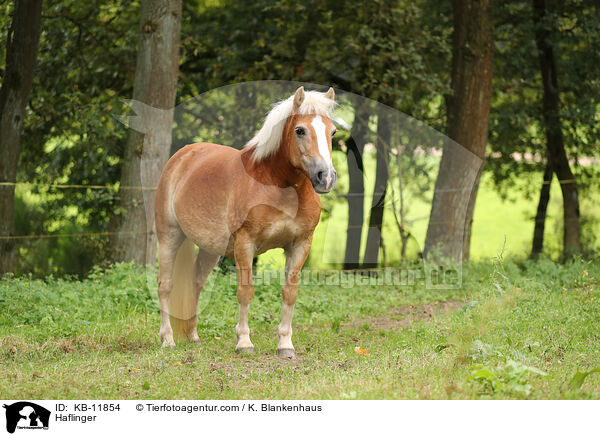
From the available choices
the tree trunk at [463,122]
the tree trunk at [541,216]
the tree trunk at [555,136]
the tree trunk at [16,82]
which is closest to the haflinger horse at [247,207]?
the tree trunk at [16,82]

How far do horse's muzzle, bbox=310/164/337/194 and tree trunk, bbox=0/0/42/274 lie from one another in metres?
6.36

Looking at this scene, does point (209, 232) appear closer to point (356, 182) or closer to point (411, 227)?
point (411, 227)

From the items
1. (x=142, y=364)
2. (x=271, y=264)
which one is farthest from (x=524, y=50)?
(x=142, y=364)

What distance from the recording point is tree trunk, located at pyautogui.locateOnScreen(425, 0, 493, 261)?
36.6ft

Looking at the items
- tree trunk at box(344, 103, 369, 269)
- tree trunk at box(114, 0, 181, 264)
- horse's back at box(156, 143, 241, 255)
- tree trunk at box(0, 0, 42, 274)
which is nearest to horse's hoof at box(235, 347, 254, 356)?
horse's back at box(156, 143, 241, 255)

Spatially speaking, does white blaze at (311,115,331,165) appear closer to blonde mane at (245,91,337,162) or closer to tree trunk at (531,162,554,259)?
blonde mane at (245,91,337,162)

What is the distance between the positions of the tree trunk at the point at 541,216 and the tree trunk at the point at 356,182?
4.32 metres

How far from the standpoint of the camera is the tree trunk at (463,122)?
11148mm

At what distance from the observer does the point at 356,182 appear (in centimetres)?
1270

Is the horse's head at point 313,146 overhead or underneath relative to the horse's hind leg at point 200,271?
overhead

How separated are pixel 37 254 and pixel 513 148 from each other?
9851mm

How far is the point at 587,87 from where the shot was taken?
12891mm

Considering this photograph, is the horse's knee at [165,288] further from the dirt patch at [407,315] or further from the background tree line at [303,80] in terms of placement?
the background tree line at [303,80]
